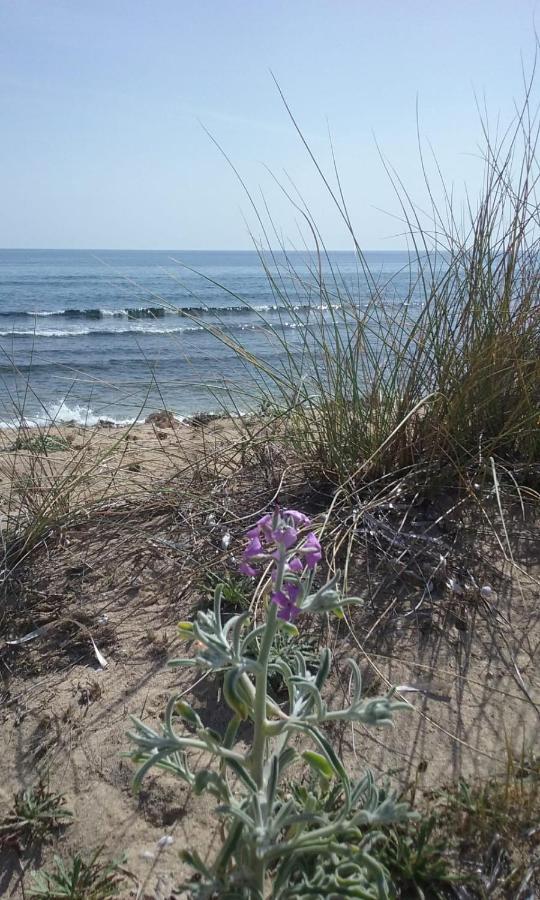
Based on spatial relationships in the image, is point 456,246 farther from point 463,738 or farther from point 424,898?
point 424,898

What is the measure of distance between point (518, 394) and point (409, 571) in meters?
0.99

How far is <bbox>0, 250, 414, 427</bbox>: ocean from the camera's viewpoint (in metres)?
3.38

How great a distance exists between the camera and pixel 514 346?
2840 millimetres

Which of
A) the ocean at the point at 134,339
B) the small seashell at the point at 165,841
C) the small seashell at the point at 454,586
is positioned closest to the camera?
the small seashell at the point at 165,841

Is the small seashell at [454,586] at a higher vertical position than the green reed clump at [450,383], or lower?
lower

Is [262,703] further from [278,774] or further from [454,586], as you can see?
[454,586]

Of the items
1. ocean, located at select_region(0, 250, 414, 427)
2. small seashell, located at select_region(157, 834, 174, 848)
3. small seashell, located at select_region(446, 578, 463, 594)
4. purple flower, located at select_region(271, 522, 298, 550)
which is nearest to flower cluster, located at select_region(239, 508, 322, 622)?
purple flower, located at select_region(271, 522, 298, 550)

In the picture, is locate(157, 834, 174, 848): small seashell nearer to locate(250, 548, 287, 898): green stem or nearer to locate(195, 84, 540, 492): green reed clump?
locate(250, 548, 287, 898): green stem

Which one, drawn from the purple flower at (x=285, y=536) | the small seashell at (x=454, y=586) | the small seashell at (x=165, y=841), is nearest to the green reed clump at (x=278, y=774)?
the purple flower at (x=285, y=536)

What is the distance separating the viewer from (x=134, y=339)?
912cm

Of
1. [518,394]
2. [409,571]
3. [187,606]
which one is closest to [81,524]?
[187,606]

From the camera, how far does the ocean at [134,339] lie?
11.1ft

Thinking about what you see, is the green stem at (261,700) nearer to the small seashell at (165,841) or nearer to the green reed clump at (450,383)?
the small seashell at (165,841)

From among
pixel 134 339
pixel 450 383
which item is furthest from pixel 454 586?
pixel 134 339
